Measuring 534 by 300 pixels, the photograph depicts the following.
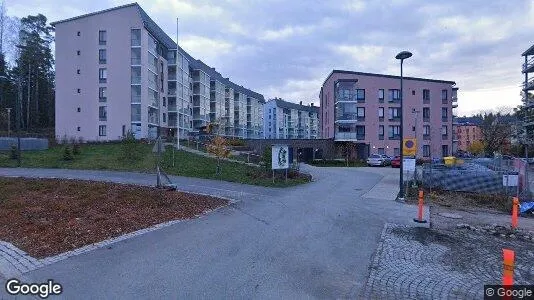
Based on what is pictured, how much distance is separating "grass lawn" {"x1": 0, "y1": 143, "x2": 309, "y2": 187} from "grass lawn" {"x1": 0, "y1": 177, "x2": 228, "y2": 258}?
5.96m

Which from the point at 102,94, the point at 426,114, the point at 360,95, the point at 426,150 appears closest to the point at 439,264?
the point at 102,94

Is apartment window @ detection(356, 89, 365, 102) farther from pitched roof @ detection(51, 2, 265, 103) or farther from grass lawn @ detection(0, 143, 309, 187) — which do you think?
grass lawn @ detection(0, 143, 309, 187)

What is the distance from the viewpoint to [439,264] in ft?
24.1

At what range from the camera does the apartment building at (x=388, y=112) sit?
54.2m

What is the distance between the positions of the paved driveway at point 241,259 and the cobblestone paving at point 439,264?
369 mm

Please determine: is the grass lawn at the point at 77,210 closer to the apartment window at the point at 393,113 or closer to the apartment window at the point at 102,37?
the apartment window at the point at 102,37

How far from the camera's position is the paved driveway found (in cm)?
578

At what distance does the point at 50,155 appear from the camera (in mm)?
29828

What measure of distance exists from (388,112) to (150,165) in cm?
4150

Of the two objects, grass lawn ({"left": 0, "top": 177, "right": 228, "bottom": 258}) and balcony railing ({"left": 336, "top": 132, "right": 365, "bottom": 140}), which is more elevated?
balcony railing ({"left": 336, "top": 132, "right": 365, "bottom": 140})

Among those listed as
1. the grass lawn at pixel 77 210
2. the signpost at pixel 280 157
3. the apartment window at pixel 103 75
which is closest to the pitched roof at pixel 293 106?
the apartment window at pixel 103 75

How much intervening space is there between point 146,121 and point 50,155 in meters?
18.7

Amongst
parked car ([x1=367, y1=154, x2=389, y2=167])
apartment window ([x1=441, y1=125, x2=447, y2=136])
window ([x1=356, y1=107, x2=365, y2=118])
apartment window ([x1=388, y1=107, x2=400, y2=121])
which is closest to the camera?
parked car ([x1=367, y1=154, x2=389, y2=167])

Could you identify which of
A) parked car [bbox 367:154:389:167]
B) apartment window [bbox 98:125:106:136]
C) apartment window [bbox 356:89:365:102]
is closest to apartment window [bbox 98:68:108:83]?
apartment window [bbox 98:125:106:136]
